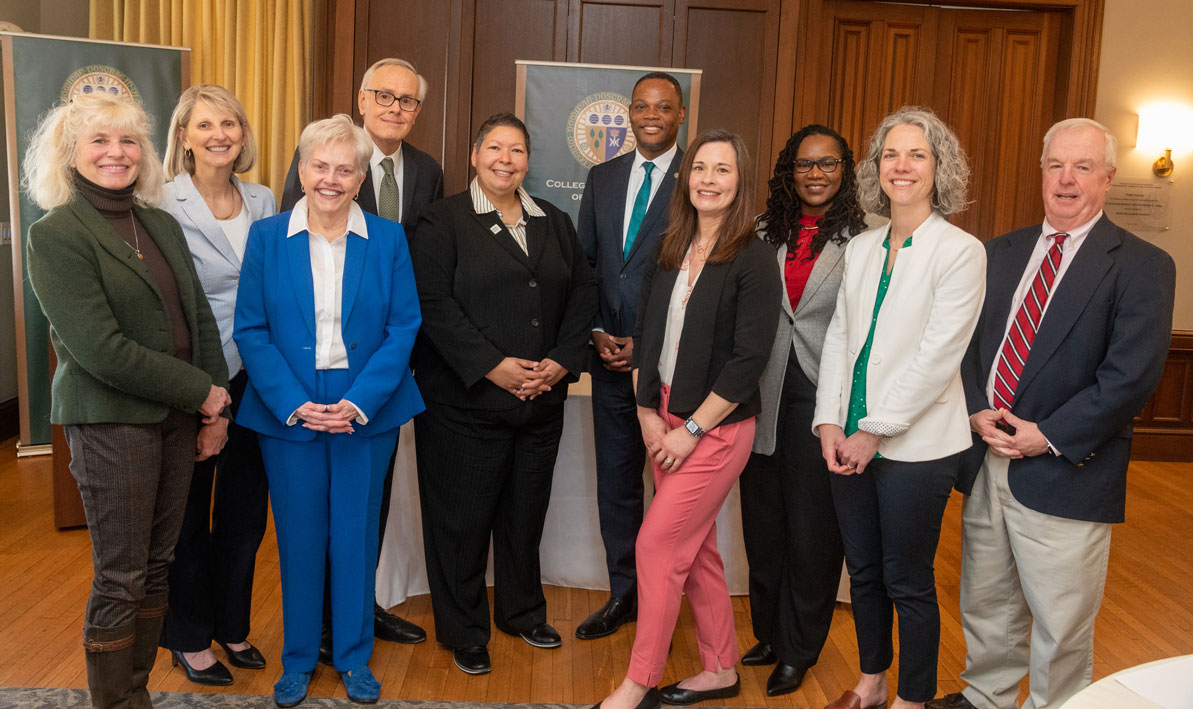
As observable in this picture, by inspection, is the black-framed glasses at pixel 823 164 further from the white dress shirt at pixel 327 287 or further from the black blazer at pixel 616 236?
the white dress shirt at pixel 327 287

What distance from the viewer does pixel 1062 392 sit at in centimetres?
248

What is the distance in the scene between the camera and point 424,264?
9.36ft

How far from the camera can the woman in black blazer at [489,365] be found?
283 cm

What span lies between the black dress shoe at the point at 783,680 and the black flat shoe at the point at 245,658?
1.59 metres

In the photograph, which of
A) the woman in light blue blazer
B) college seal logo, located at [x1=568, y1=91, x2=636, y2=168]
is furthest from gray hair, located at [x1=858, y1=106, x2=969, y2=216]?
college seal logo, located at [x1=568, y1=91, x2=636, y2=168]

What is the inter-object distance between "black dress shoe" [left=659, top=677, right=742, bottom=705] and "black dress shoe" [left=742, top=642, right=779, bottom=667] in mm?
241

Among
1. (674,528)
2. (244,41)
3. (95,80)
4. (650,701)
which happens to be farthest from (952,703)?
(244,41)

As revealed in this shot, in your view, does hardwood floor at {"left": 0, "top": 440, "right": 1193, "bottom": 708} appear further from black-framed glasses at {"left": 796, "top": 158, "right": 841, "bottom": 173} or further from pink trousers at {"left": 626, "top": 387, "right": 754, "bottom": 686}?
black-framed glasses at {"left": 796, "top": 158, "right": 841, "bottom": 173}

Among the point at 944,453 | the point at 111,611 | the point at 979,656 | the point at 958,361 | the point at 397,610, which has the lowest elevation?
the point at 397,610

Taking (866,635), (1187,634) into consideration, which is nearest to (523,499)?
(866,635)

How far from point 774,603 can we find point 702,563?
0.45 meters

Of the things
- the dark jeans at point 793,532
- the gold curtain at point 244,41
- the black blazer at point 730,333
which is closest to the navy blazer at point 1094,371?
the dark jeans at point 793,532

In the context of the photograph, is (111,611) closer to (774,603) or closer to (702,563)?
(702,563)

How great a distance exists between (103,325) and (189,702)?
46.5 inches
